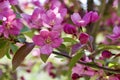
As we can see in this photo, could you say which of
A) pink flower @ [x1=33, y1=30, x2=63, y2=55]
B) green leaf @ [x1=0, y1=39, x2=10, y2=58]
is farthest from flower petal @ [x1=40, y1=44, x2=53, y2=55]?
green leaf @ [x1=0, y1=39, x2=10, y2=58]

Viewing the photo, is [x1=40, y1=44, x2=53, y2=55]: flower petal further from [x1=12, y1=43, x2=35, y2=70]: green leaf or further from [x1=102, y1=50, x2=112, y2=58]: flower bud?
[x1=102, y1=50, x2=112, y2=58]: flower bud

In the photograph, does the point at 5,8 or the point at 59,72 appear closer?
the point at 5,8

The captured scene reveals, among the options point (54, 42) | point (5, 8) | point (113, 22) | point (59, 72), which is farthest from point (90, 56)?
point (113, 22)

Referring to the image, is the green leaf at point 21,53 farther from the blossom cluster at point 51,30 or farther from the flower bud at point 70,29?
the flower bud at point 70,29

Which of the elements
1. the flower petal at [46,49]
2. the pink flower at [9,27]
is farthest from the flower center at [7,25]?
the flower petal at [46,49]

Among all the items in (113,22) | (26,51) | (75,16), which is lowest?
(26,51)

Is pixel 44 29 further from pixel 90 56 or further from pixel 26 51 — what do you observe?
pixel 90 56
